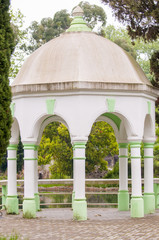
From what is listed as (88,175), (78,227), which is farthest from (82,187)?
(88,175)

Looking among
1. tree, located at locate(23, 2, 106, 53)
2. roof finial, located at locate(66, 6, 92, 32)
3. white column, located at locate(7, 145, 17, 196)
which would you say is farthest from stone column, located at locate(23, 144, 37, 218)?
tree, located at locate(23, 2, 106, 53)

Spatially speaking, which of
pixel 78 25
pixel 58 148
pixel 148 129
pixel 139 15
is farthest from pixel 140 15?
pixel 58 148

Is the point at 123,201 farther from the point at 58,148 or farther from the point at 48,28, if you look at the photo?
the point at 48,28

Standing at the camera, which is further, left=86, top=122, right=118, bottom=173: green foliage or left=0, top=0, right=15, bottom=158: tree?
left=86, top=122, right=118, bottom=173: green foliage

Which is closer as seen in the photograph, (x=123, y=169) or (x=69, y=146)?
(x=123, y=169)

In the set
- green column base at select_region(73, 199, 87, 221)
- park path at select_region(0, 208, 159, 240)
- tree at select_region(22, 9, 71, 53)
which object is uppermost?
tree at select_region(22, 9, 71, 53)

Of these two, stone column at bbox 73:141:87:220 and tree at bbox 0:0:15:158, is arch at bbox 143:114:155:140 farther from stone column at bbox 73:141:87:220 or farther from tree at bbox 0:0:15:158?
tree at bbox 0:0:15:158

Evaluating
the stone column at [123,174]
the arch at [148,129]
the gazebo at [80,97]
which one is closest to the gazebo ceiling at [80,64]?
the gazebo at [80,97]

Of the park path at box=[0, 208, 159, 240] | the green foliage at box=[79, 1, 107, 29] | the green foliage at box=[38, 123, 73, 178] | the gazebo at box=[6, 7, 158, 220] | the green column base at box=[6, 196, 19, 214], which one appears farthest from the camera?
the green foliage at box=[79, 1, 107, 29]

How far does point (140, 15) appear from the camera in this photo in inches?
597

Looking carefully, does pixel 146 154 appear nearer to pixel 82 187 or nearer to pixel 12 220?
pixel 82 187

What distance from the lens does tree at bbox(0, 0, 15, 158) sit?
11.2m

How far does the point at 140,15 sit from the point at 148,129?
10.6ft

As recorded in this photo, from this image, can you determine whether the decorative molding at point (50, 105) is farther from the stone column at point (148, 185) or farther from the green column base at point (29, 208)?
the stone column at point (148, 185)
